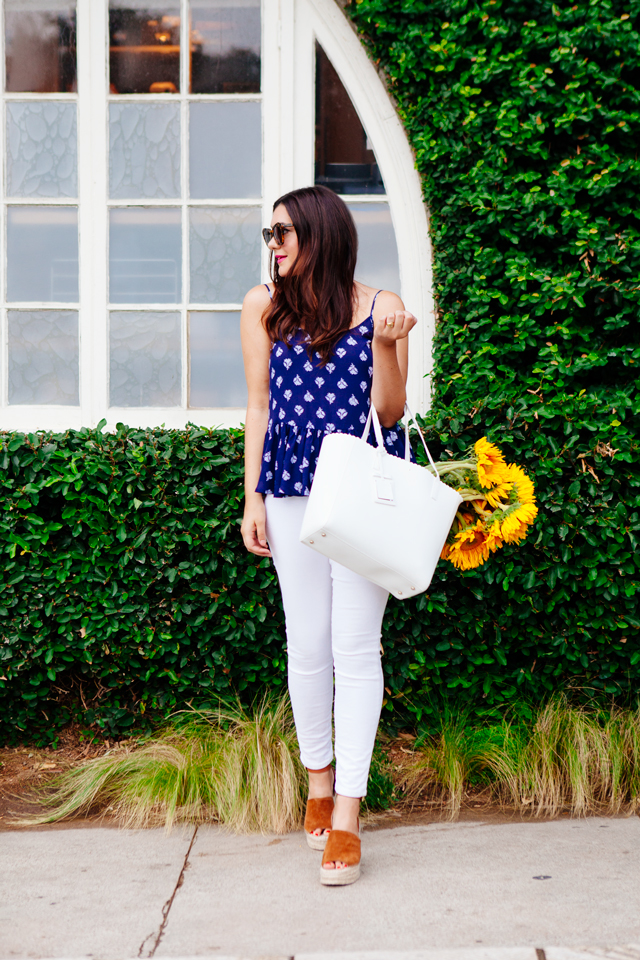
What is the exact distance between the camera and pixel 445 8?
3303mm

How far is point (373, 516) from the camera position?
6.73 feet

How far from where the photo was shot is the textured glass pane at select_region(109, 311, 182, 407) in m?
3.84

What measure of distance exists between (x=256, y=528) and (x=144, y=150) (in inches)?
90.7

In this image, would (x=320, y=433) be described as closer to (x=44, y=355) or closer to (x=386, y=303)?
(x=386, y=303)

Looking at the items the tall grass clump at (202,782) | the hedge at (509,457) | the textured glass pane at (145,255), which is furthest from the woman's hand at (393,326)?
the textured glass pane at (145,255)

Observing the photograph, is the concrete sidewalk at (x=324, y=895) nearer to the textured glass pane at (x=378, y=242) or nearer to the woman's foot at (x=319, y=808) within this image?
the woman's foot at (x=319, y=808)

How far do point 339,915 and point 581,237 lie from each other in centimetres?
268

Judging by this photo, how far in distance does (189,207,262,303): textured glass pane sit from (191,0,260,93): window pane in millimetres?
607

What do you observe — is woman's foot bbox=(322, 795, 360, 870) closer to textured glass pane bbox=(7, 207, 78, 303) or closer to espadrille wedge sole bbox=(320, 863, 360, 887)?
espadrille wedge sole bbox=(320, 863, 360, 887)

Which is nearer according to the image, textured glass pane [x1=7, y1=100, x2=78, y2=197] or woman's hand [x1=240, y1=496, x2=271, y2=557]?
woman's hand [x1=240, y1=496, x2=271, y2=557]

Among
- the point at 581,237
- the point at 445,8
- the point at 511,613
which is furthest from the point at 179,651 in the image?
the point at 445,8

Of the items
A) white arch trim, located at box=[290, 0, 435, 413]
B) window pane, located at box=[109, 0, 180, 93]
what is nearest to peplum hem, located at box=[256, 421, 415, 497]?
white arch trim, located at box=[290, 0, 435, 413]

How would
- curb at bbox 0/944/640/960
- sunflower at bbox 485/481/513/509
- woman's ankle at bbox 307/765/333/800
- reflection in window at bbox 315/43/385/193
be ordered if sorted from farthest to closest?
reflection in window at bbox 315/43/385/193, woman's ankle at bbox 307/765/333/800, sunflower at bbox 485/481/513/509, curb at bbox 0/944/640/960

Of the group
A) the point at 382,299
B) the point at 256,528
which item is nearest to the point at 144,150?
the point at 382,299
